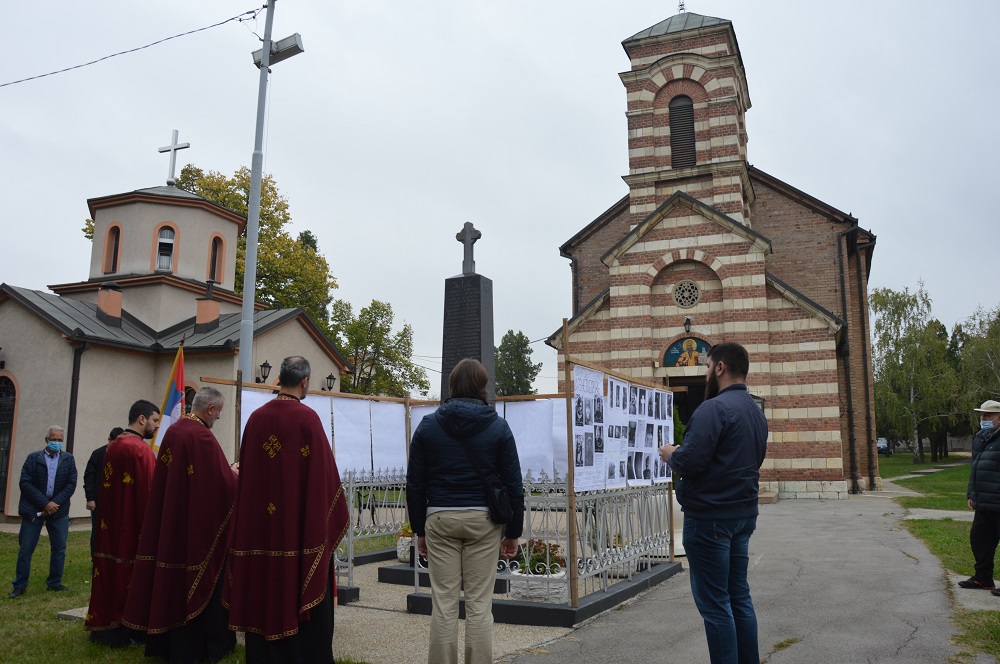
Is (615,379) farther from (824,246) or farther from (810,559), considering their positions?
(824,246)

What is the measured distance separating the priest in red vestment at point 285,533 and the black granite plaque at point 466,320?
323cm

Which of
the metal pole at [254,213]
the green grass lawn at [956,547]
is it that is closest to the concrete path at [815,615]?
the green grass lawn at [956,547]

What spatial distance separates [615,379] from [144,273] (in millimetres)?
18446

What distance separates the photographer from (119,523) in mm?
6363

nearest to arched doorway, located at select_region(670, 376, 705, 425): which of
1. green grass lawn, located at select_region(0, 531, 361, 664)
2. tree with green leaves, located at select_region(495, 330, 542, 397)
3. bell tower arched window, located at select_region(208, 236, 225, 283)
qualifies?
bell tower arched window, located at select_region(208, 236, 225, 283)

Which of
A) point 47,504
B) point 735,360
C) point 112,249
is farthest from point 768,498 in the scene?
point 112,249

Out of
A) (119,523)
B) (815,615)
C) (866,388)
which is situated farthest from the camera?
(866,388)

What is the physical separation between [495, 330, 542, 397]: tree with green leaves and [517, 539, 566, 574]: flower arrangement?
65719mm

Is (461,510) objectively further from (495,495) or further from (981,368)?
(981,368)

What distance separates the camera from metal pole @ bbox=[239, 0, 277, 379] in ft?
38.6

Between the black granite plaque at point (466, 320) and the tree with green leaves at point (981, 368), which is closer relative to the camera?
the black granite plaque at point (466, 320)

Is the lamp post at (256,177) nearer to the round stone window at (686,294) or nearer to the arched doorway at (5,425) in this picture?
the arched doorway at (5,425)

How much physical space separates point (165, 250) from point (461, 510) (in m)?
20.8

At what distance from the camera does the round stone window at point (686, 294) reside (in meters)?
22.7
